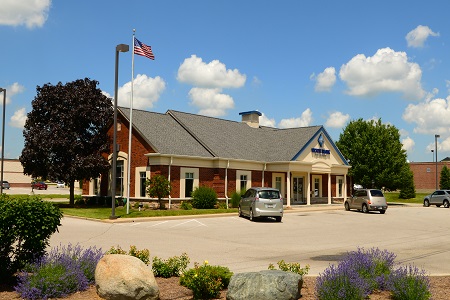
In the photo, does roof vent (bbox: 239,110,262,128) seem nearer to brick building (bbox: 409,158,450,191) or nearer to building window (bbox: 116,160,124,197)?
building window (bbox: 116,160,124,197)

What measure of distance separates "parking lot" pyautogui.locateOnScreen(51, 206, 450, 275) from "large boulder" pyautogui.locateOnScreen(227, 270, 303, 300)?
11.3 ft

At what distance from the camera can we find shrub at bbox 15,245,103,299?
7.84 metres

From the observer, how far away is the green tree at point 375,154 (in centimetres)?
4794

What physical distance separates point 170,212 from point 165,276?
1883 centimetres

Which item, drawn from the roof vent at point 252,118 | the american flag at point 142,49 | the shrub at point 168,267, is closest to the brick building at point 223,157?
the roof vent at point 252,118

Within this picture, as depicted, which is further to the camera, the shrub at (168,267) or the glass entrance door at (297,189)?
the glass entrance door at (297,189)

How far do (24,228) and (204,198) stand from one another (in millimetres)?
23906

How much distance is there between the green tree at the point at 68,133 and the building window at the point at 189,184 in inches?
229

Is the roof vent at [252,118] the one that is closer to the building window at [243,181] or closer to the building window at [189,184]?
the building window at [243,181]

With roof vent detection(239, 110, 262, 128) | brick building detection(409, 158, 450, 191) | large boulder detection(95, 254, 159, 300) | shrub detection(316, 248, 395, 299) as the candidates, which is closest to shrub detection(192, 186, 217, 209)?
roof vent detection(239, 110, 262, 128)

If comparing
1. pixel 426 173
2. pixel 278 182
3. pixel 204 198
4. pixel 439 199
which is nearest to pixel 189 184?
pixel 204 198

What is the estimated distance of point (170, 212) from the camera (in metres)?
28.1

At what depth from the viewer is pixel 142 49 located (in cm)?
2808

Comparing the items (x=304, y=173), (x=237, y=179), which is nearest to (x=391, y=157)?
(x=304, y=173)
